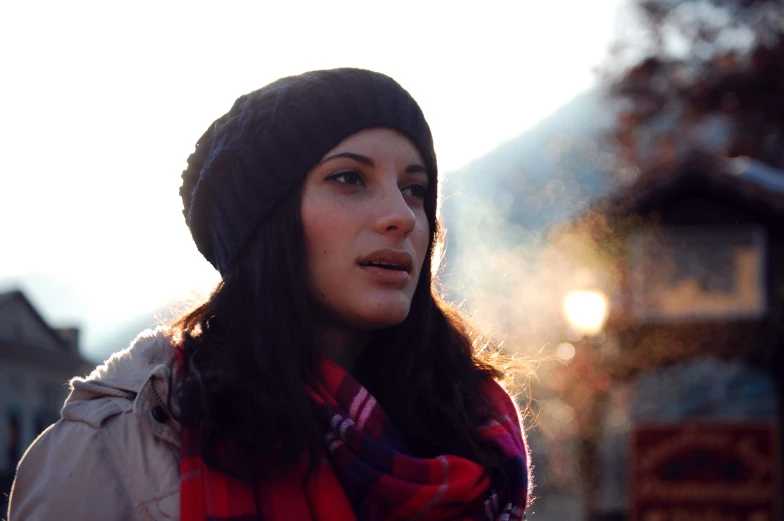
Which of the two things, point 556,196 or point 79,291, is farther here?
point 556,196

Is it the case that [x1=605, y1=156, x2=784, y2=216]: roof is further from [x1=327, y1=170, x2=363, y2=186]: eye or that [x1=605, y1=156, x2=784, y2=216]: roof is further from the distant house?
[x1=327, y1=170, x2=363, y2=186]: eye

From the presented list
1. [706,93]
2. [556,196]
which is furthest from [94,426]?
[706,93]

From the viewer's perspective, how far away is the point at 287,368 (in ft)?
7.28

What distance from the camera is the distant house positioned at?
4484 mm

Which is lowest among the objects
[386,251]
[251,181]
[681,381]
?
[681,381]

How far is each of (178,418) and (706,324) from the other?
1577 centimetres

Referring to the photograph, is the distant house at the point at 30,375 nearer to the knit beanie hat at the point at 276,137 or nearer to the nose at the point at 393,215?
the knit beanie hat at the point at 276,137

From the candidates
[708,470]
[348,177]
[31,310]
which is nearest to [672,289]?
[708,470]

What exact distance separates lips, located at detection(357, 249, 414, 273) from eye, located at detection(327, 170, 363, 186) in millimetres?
181

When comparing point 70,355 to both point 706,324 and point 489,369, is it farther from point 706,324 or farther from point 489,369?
point 706,324

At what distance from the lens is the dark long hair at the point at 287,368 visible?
2.10 metres

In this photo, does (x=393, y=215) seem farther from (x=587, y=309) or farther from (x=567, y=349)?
(x=567, y=349)

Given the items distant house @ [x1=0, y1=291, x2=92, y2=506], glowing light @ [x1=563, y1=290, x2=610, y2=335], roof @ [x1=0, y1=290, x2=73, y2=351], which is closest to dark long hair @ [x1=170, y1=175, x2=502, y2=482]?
roof @ [x1=0, y1=290, x2=73, y2=351]

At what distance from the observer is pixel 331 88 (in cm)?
240
